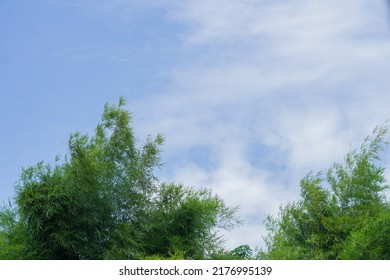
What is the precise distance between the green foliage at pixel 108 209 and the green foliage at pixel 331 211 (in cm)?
57

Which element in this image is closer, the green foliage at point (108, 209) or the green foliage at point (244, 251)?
the green foliage at point (108, 209)

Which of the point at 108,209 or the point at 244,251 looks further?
the point at 244,251

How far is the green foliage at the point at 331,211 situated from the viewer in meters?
5.19

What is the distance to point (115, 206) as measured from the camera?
192 inches

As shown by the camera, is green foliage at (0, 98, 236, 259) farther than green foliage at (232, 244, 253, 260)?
No

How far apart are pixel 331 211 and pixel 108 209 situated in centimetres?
184

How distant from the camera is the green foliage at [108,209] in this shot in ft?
15.0

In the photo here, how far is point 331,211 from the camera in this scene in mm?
5324

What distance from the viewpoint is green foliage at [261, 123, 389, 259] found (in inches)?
204

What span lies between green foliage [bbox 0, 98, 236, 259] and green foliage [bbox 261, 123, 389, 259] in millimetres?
572

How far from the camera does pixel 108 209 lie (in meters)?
4.81
